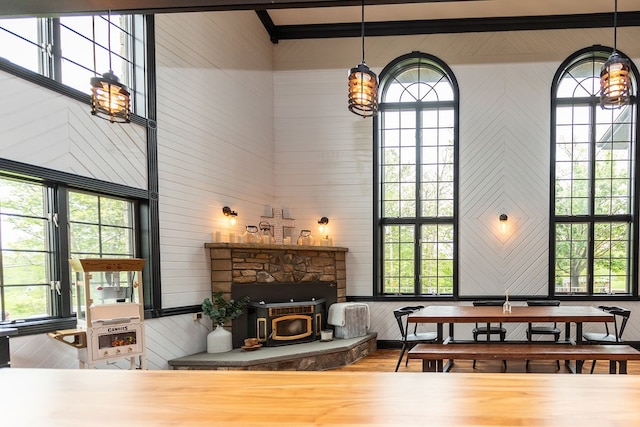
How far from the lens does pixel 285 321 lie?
5.47 m

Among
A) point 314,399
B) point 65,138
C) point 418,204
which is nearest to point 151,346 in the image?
point 65,138

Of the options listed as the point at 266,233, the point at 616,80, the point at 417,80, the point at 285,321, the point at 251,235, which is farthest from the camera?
the point at 417,80

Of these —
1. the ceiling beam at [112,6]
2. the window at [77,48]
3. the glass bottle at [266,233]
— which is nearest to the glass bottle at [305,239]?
the glass bottle at [266,233]

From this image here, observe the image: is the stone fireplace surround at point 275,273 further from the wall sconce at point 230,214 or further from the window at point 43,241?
the window at point 43,241

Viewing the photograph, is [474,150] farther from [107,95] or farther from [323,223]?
[107,95]

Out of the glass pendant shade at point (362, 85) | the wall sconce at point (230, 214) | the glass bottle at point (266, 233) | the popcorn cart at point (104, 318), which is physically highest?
the glass pendant shade at point (362, 85)

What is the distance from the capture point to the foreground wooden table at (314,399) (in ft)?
2.05

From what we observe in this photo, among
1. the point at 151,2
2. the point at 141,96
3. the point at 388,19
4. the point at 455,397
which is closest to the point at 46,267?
the point at 141,96

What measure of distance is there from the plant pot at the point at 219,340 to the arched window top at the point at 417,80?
15.0ft

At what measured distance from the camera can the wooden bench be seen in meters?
3.82

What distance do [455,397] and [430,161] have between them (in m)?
6.17

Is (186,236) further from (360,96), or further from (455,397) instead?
(455,397)

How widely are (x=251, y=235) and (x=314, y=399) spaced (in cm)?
502

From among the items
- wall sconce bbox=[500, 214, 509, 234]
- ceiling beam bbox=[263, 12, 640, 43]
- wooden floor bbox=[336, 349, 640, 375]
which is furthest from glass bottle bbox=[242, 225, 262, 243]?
wall sconce bbox=[500, 214, 509, 234]
